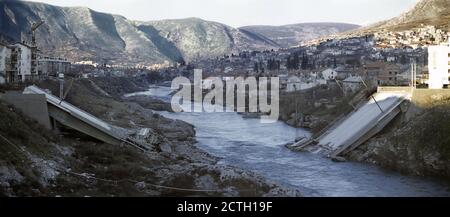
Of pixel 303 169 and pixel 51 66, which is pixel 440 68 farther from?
pixel 51 66

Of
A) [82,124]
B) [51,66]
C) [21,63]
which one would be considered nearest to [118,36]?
[51,66]

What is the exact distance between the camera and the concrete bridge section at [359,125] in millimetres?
11914

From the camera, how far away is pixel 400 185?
8148 mm

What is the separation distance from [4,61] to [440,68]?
11846 millimetres

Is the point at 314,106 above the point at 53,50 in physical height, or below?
below

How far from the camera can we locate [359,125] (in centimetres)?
1294

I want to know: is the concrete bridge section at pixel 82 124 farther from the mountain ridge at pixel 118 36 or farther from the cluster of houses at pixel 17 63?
the mountain ridge at pixel 118 36

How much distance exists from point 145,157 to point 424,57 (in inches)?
1238

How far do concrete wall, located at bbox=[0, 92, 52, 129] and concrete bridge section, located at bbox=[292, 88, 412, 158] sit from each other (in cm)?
589

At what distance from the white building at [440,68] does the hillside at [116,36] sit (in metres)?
40.5

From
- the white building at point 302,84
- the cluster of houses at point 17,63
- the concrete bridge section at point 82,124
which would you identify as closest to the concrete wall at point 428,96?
the concrete bridge section at point 82,124
